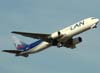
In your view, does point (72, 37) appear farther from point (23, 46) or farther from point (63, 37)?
point (23, 46)

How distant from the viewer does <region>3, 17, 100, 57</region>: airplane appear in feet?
501

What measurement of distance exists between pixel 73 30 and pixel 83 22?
2.95 m

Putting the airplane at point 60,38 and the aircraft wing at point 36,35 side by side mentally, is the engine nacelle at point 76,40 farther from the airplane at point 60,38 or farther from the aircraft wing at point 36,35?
the aircraft wing at point 36,35

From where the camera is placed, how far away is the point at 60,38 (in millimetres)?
155125

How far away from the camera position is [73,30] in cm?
15250

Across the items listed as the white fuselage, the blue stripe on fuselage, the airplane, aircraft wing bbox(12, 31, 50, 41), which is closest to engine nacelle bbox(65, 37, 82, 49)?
the airplane

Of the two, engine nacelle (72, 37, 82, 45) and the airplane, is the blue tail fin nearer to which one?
the airplane

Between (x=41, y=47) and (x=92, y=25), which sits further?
(x=41, y=47)

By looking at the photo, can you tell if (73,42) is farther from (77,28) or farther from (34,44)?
(34,44)

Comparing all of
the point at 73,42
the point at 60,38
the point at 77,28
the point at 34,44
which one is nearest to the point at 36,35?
the point at 60,38

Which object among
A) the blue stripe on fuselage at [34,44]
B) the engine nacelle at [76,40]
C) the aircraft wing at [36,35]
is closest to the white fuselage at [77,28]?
the aircraft wing at [36,35]

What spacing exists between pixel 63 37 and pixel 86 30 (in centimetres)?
550

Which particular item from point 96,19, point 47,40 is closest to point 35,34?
point 47,40

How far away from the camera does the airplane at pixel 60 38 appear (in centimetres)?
15262
